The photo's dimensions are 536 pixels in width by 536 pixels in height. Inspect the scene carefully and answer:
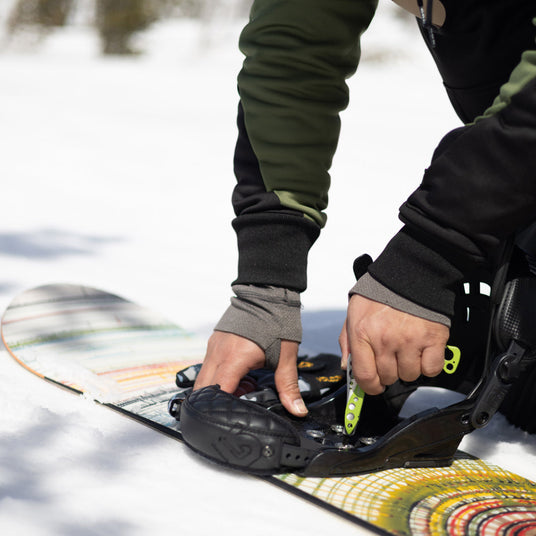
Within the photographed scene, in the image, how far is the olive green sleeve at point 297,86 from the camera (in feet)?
4.38

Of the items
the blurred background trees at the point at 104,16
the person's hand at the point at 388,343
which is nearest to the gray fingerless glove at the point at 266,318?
the person's hand at the point at 388,343

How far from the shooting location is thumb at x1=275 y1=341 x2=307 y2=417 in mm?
1253

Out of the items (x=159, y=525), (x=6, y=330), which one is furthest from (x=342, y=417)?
(x=6, y=330)

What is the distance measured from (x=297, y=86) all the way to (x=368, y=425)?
64 centimetres

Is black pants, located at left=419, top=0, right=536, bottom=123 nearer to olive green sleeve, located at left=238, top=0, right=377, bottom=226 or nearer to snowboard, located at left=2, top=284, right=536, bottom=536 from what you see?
olive green sleeve, located at left=238, top=0, right=377, bottom=226

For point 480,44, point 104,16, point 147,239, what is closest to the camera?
point 480,44

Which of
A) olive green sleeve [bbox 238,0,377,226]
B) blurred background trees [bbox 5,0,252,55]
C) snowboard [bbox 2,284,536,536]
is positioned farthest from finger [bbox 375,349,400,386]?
blurred background trees [bbox 5,0,252,55]

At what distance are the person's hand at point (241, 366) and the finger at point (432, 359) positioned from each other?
0.82ft

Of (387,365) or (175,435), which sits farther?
(175,435)

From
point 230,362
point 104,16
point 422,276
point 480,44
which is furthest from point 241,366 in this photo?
point 104,16

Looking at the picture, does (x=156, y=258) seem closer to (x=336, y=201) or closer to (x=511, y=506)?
(x=336, y=201)

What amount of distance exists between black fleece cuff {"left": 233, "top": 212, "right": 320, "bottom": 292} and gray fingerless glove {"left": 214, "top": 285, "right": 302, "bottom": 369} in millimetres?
20

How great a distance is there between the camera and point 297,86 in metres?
1.34

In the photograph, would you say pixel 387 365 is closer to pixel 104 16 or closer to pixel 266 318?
pixel 266 318
